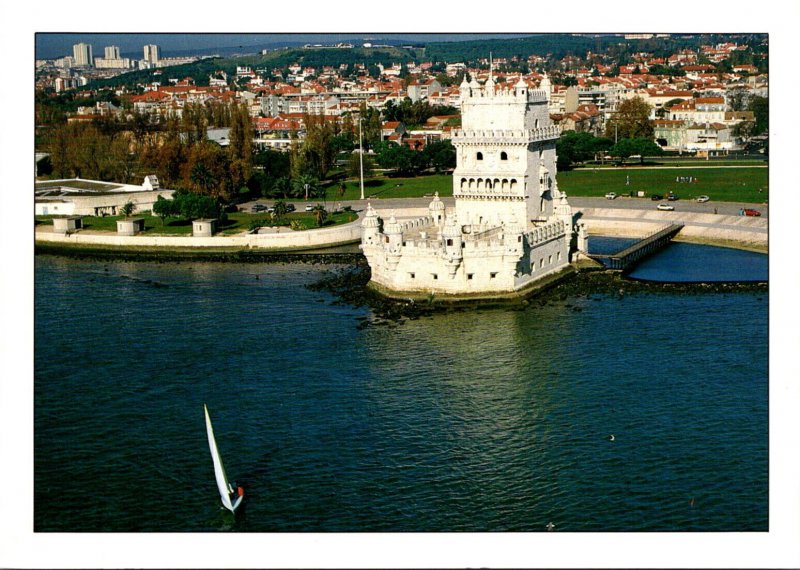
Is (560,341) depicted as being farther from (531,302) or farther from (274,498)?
(274,498)

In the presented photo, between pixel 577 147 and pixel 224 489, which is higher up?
pixel 577 147

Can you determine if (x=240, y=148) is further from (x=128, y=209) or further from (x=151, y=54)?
(x=151, y=54)

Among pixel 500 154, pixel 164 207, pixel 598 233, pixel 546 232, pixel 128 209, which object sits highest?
pixel 500 154

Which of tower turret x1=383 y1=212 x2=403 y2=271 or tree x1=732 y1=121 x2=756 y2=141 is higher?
tree x1=732 y1=121 x2=756 y2=141

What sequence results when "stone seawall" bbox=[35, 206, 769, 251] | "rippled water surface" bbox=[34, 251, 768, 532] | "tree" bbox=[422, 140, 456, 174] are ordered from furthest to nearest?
1. "tree" bbox=[422, 140, 456, 174]
2. "stone seawall" bbox=[35, 206, 769, 251]
3. "rippled water surface" bbox=[34, 251, 768, 532]

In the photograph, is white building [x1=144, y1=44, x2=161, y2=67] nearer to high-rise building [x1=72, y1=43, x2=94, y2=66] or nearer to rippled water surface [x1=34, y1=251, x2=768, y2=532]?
high-rise building [x1=72, y1=43, x2=94, y2=66]

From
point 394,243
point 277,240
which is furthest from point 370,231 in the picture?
point 277,240

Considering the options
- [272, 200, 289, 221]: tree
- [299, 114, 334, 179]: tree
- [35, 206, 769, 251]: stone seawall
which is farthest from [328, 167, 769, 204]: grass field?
[272, 200, 289, 221]: tree

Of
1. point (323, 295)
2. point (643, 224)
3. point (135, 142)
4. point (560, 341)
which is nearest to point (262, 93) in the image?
point (135, 142)
